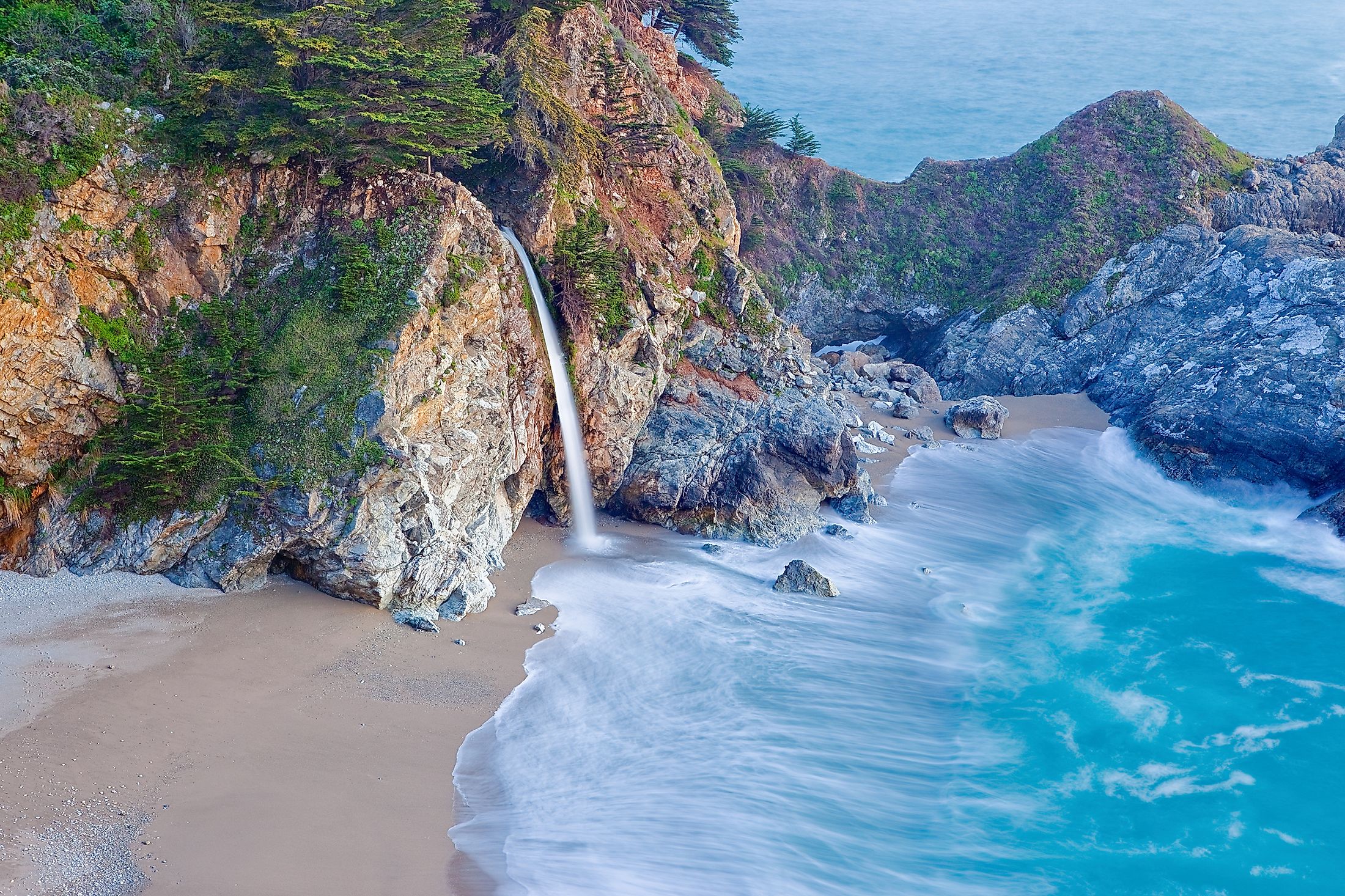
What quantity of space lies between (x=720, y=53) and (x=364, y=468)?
23675mm

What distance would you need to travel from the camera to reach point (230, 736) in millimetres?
13086

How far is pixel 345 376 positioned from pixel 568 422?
16.8ft

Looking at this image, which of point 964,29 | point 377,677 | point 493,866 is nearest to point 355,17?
point 377,677

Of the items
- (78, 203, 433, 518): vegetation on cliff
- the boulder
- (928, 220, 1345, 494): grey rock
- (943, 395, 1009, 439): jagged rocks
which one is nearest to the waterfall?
(78, 203, 433, 518): vegetation on cliff

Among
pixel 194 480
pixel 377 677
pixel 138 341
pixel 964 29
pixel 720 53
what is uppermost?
pixel 964 29

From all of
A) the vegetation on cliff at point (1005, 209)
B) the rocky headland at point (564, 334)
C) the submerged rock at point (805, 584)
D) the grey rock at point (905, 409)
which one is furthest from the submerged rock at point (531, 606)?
the vegetation on cliff at point (1005, 209)

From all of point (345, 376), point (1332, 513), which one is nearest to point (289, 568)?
point (345, 376)

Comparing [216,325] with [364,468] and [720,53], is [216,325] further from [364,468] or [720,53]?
[720,53]

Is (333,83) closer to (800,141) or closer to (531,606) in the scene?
(531,606)

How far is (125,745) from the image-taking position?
41.2ft

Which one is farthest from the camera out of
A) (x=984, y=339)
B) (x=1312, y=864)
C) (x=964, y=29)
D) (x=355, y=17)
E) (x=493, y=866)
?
(x=964, y=29)

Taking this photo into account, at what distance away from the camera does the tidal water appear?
13.0m

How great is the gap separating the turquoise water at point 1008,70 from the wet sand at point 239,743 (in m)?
42.4

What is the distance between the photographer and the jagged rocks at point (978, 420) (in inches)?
1061
